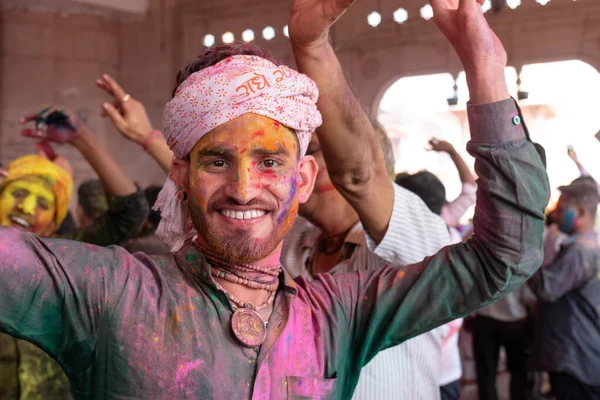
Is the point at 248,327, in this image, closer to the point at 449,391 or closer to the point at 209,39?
the point at 449,391

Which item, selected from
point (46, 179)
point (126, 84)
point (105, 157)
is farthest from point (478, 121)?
point (126, 84)

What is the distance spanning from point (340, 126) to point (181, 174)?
1.50 feet

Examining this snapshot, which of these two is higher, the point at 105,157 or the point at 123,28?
the point at 123,28

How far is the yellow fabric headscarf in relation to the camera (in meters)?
2.80

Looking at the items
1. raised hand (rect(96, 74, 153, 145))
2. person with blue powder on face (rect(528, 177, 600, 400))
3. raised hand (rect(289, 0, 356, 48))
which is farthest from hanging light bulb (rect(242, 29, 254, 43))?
raised hand (rect(289, 0, 356, 48))

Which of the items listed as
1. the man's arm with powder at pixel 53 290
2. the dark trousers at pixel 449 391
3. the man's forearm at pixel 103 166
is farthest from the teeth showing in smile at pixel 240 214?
the dark trousers at pixel 449 391

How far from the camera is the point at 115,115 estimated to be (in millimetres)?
2303

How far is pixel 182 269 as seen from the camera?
1.28 metres

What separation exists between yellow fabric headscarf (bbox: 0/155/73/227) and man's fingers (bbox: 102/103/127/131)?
0.66m

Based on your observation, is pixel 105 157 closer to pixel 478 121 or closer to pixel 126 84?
pixel 478 121

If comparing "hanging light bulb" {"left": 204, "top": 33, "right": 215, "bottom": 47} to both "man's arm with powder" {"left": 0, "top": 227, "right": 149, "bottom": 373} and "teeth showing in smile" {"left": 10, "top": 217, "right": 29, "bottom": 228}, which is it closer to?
"teeth showing in smile" {"left": 10, "top": 217, "right": 29, "bottom": 228}

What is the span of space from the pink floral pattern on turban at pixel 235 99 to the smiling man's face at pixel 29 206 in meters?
1.53

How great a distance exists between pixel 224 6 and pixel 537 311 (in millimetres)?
4619

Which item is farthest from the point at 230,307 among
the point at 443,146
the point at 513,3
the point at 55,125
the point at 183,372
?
the point at 513,3
